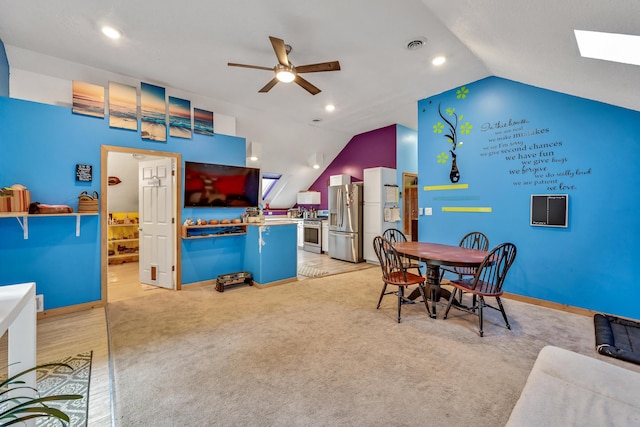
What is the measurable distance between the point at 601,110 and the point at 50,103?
651 centimetres

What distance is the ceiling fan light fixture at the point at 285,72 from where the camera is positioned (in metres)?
2.80

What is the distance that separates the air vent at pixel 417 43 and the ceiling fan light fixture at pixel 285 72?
1.34 meters

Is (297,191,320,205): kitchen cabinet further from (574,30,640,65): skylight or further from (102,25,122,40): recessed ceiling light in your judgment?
(574,30,640,65): skylight

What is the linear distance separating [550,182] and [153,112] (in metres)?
5.42

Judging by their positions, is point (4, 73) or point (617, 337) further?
point (4, 73)

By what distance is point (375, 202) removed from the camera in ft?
19.6

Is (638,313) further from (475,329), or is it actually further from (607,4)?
(607,4)

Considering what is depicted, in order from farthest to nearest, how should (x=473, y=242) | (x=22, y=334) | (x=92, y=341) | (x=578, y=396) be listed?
(x=473, y=242), (x=92, y=341), (x=22, y=334), (x=578, y=396)

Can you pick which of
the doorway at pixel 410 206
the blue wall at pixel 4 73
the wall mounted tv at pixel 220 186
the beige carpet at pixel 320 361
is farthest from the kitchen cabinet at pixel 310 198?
the blue wall at pixel 4 73

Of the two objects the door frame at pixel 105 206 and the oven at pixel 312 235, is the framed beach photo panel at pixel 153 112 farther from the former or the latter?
the oven at pixel 312 235

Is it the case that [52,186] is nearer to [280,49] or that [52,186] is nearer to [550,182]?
[280,49]

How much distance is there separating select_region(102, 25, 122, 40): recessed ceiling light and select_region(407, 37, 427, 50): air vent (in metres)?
3.07

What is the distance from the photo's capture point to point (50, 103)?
3.34 meters

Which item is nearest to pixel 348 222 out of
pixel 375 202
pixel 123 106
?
pixel 375 202
